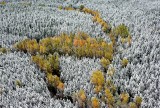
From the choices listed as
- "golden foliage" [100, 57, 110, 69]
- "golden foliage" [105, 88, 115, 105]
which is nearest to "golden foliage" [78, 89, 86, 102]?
"golden foliage" [105, 88, 115, 105]

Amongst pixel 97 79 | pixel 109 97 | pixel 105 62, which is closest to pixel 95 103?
pixel 109 97

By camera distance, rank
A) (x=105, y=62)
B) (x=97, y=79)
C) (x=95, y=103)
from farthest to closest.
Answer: (x=105, y=62) → (x=97, y=79) → (x=95, y=103)

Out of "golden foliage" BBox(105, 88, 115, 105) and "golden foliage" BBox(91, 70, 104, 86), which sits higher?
"golden foliage" BBox(91, 70, 104, 86)

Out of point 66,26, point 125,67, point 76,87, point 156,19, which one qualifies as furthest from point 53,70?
point 156,19

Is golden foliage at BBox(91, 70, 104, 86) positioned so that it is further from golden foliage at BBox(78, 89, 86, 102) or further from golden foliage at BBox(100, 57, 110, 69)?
golden foliage at BBox(100, 57, 110, 69)

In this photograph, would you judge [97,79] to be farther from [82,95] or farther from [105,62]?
[105,62]

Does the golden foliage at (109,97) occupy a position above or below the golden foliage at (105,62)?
below

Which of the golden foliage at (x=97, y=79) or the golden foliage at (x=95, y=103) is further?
the golden foliage at (x=97, y=79)

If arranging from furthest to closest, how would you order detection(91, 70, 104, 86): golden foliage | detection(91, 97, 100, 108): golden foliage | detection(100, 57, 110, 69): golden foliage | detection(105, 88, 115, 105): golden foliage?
detection(100, 57, 110, 69): golden foliage, detection(91, 70, 104, 86): golden foliage, detection(105, 88, 115, 105): golden foliage, detection(91, 97, 100, 108): golden foliage

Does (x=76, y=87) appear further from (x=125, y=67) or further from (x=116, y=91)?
(x=125, y=67)

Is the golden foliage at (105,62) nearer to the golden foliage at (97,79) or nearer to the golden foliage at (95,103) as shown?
the golden foliage at (97,79)

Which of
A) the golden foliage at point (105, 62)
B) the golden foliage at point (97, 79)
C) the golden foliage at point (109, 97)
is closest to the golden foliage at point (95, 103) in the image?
the golden foliage at point (109, 97)
